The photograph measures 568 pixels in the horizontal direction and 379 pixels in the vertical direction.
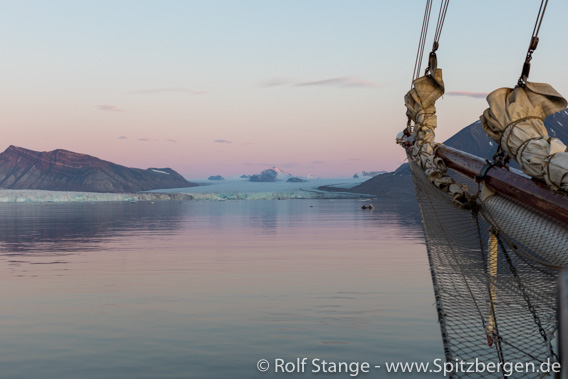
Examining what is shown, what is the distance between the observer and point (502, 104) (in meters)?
5.91

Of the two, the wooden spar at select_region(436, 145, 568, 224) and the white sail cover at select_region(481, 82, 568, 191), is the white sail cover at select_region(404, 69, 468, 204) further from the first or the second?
the white sail cover at select_region(481, 82, 568, 191)

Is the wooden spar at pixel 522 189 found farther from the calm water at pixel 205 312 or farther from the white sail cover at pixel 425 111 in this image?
the calm water at pixel 205 312

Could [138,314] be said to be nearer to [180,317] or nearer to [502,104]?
[180,317]

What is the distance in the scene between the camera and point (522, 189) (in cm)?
605

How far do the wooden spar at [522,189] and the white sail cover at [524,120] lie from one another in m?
0.23

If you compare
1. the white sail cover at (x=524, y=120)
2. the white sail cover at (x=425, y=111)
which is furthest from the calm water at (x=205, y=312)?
the white sail cover at (x=524, y=120)

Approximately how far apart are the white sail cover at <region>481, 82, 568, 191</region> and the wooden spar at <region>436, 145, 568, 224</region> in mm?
233

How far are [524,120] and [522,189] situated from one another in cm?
63

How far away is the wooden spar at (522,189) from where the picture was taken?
534 cm

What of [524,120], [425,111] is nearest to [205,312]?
[425,111]

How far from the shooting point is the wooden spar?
5.34 metres

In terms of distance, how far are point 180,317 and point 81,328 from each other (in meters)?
2.18

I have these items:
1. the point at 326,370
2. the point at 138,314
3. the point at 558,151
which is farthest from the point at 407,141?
the point at 558,151

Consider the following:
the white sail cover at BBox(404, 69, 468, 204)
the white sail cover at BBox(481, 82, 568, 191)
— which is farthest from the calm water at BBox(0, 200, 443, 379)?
the white sail cover at BBox(481, 82, 568, 191)
